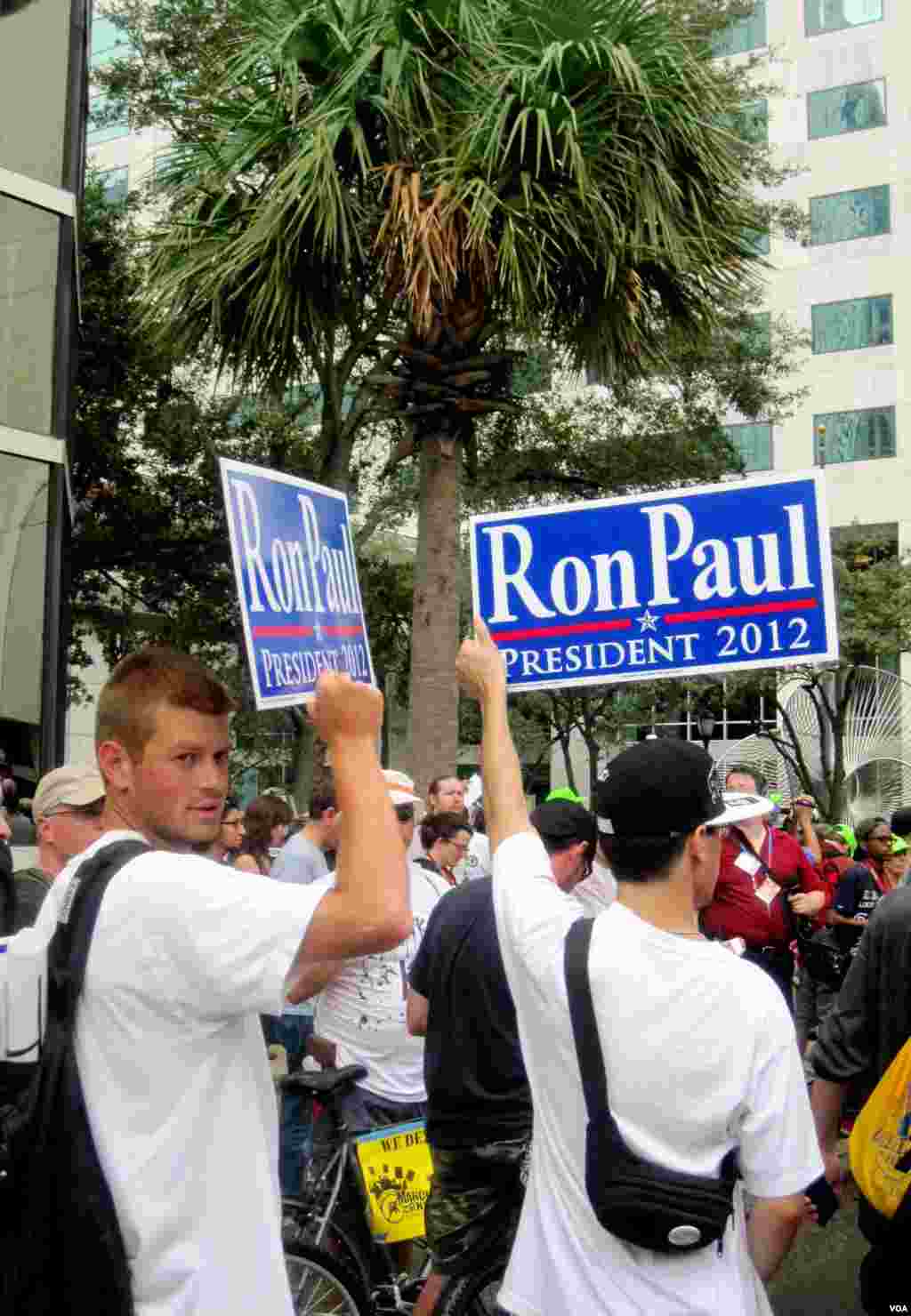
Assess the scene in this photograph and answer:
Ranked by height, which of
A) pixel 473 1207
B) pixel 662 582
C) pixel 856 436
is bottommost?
pixel 473 1207

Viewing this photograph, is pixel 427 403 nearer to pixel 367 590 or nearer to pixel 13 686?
pixel 13 686

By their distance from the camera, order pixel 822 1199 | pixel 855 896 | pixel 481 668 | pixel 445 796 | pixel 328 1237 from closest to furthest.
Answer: pixel 481 668, pixel 822 1199, pixel 328 1237, pixel 445 796, pixel 855 896

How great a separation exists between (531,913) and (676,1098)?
1.27 ft

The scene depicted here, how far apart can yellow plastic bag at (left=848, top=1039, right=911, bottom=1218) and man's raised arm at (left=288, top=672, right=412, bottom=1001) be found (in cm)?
127

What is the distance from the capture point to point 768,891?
8.22m

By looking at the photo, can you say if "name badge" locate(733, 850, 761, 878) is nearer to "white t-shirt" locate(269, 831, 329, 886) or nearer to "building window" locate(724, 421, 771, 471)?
"white t-shirt" locate(269, 831, 329, 886)

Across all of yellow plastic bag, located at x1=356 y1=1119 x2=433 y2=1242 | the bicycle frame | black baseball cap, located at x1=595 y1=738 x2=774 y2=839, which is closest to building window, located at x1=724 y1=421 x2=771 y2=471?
yellow plastic bag, located at x1=356 y1=1119 x2=433 y2=1242

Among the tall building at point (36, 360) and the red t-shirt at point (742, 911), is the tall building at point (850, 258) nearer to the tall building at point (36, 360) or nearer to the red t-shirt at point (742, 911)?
the tall building at point (36, 360)

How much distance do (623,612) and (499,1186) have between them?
1.70m

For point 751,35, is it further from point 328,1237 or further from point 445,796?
point 328,1237

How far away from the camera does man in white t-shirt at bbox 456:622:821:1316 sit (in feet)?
7.91

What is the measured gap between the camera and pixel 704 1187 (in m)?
2.40

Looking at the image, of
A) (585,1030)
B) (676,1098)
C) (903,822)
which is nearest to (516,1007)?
(585,1030)

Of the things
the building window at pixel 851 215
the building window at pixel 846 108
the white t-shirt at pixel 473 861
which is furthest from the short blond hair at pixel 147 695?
the building window at pixel 846 108
